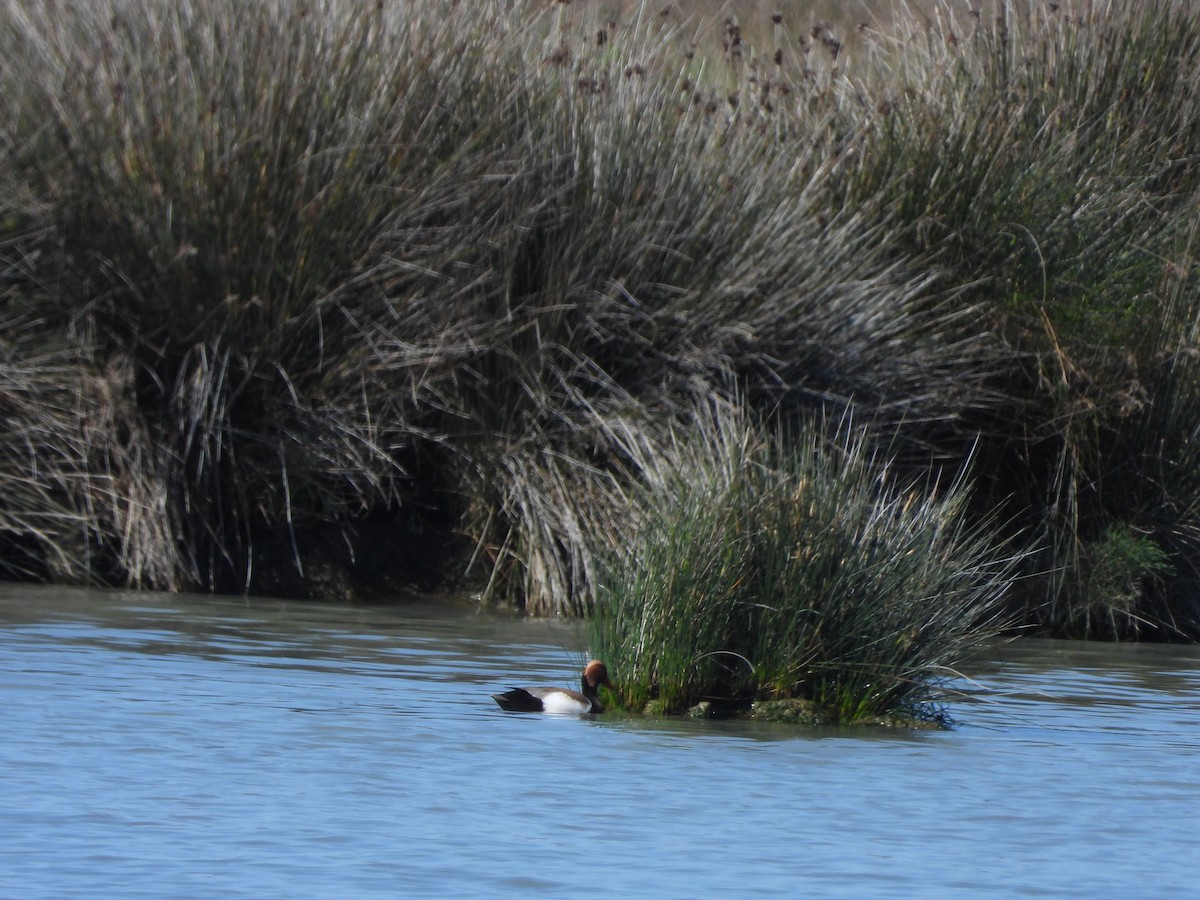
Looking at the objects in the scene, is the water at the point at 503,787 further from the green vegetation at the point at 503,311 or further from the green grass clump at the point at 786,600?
the green vegetation at the point at 503,311

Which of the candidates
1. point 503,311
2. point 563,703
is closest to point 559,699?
point 563,703

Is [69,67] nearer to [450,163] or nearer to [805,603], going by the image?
[450,163]

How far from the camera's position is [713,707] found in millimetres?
7660

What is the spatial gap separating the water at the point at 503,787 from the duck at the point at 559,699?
59mm

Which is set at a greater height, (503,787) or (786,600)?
(786,600)

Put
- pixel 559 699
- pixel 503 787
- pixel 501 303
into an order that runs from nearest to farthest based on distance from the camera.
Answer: pixel 503 787 < pixel 559 699 < pixel 501 303

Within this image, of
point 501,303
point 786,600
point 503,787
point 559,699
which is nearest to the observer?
point 503,787

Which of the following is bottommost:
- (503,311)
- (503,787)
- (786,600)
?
(503,787)

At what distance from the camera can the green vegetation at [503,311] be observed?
1038 centimetres

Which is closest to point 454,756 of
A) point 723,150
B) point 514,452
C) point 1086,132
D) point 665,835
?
point 665,835

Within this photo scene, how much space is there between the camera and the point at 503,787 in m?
6.22

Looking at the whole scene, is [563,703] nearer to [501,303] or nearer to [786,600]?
[786,600]

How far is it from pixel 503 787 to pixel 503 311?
5127 millimetres

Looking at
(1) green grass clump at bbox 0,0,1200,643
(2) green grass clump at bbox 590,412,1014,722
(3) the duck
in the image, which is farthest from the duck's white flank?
(1) green grass clump at bbox 0,0,1200,643
